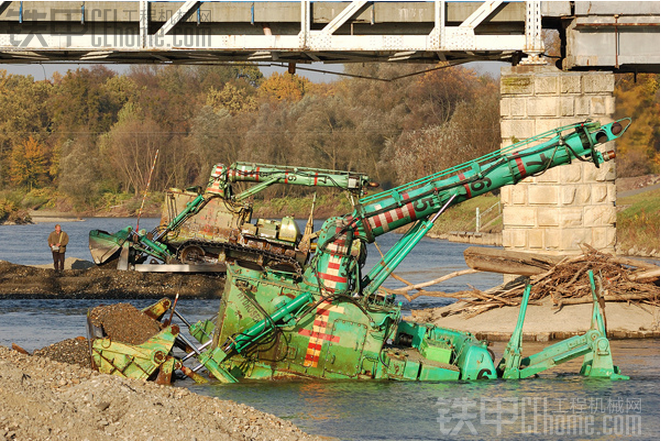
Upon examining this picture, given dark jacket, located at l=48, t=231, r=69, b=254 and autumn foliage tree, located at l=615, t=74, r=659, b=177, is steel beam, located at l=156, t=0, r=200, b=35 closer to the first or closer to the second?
dark jacket, located at l=48, t=231, r=69, b=254

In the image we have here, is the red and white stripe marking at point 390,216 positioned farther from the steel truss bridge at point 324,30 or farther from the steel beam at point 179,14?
the steel beam at point 179,14

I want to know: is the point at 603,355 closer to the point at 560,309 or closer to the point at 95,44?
the point at 560,309

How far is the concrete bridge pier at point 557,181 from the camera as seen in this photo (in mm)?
20672

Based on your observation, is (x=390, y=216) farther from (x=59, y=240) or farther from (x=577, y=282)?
(x=59, y=240)

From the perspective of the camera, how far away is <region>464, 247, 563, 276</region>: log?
62.9 ft

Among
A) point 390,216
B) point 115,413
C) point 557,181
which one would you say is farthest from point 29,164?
point 115,413

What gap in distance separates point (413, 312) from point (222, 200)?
9730 millimetres

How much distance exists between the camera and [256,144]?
8056 cm

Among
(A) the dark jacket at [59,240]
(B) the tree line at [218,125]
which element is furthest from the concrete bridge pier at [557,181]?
(B) the tree line at [218,125]

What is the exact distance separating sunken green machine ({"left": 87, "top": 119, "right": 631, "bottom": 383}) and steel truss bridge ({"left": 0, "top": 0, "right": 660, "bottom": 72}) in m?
6.44

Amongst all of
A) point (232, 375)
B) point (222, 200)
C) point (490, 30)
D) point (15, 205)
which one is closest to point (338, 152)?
point (15, 205)

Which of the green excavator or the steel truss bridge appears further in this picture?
the green excavator

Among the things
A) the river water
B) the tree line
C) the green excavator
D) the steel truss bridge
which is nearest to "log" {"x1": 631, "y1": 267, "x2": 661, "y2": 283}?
the river water

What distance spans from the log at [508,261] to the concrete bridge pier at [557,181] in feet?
2.38
